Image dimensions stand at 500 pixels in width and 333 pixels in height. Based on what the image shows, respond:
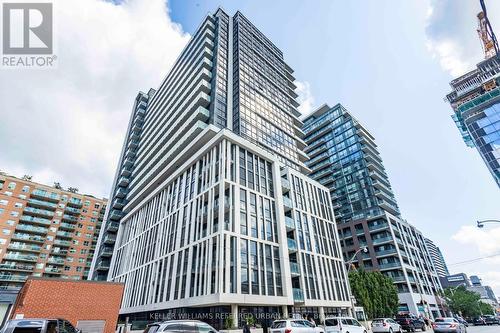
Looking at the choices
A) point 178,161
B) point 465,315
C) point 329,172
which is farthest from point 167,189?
point 465,315

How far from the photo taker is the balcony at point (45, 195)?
69812 millimetres

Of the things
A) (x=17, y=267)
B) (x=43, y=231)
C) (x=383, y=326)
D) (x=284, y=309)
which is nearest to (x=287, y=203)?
(x=284, y=309)

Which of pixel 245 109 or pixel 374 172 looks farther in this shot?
pixel 374 172

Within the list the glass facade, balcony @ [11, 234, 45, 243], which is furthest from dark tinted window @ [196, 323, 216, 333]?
balcony @ [11, 234, 45, 243]

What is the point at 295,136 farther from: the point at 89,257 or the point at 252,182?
the point at 89,257

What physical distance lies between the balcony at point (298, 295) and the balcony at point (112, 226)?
4658cm

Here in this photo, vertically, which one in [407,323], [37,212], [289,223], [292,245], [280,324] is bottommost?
[407,323]

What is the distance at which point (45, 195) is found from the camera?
7138cm

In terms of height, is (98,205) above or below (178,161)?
above

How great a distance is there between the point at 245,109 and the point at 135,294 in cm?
3293

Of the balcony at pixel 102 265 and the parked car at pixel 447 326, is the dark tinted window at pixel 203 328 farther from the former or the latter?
the balcony at pixel 102 265

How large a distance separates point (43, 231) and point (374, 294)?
74.6 meters

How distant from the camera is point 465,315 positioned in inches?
2955

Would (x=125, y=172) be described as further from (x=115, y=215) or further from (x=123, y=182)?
(x=115, y=215)
